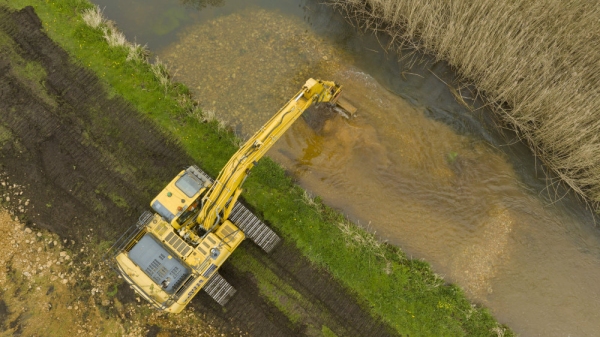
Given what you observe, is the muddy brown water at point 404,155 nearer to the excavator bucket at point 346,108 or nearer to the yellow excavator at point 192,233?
the excavator bucket at point 346,108

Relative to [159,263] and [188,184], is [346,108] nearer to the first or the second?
[188,184]

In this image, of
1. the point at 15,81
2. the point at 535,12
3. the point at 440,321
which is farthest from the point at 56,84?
the point at 535,12

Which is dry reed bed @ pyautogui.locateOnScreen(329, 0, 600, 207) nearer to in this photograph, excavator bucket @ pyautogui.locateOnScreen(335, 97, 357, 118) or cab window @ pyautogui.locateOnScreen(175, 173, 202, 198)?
excavator bucket @ pyautogui.locateOnScreen(335, 97, 357, 118)

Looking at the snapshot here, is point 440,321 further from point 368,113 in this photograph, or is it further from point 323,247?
point 368,113

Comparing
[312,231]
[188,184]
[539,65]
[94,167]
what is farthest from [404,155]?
[94,167]

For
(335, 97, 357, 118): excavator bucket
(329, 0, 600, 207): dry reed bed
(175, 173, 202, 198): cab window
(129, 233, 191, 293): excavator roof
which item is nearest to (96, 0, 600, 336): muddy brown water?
(335, 97, 357, 118): excavator bucket

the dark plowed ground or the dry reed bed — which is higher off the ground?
the dry reed bed
